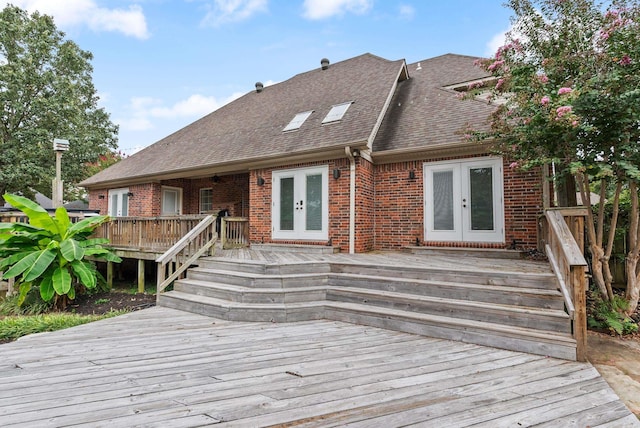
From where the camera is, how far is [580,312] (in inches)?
130

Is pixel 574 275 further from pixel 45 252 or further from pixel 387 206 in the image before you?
pixel 45 252

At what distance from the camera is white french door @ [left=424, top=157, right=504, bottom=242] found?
7.13 meters

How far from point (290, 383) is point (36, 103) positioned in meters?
21.5

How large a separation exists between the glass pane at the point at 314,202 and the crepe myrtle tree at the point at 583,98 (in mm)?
3916

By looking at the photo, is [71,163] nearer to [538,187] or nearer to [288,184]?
[288,184]

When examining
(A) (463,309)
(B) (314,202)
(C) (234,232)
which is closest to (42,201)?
(C) (234,232)

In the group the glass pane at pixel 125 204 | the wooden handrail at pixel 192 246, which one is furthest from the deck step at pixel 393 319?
the glass pane at pixel 125 204

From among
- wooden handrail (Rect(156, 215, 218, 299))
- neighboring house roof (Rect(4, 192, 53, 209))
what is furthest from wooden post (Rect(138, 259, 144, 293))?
neighboring house roof (Rect(4, 192, 53, 209))

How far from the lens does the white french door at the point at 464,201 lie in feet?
23.4

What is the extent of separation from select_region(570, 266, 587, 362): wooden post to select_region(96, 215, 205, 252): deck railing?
251 inches

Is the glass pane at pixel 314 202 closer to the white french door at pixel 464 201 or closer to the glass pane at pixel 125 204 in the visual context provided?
the white french door at pixel 464 201

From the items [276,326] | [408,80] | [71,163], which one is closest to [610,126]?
[276,326]

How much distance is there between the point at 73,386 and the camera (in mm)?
2672

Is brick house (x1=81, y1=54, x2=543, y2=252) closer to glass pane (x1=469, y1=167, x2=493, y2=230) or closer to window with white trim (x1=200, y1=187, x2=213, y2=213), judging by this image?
glass pane (x1=469, y1=167, x2=493, y2=230)
